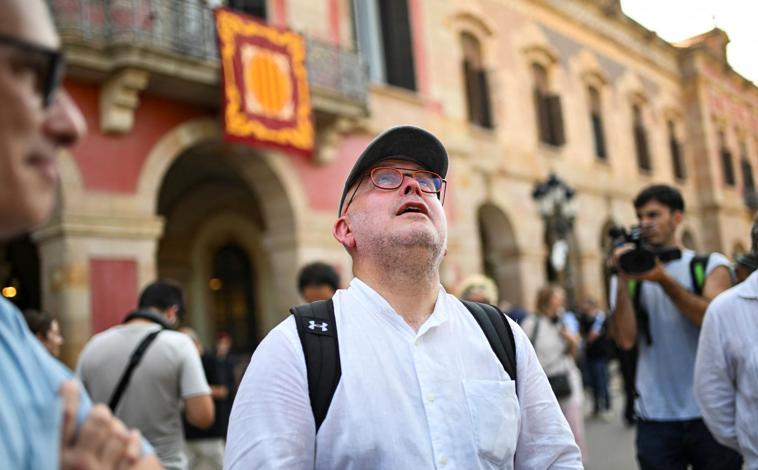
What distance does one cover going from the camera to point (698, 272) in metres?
3.74

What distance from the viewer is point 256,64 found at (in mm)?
→ 9523

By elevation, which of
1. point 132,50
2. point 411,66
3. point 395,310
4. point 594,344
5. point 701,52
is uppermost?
point 701,52

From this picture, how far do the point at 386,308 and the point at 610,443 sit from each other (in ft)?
25.2

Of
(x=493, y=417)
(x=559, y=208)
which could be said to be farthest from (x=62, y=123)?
(x=559, y=208)

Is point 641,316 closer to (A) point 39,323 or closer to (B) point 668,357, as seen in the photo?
(B) point 668,357

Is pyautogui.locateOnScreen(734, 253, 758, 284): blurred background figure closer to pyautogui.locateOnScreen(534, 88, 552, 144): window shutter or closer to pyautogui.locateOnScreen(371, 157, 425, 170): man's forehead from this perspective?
pyautogui.locateOnScreen(371, 157, 425, 170): man's forehead

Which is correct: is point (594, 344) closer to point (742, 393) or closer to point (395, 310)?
point (742, 393)

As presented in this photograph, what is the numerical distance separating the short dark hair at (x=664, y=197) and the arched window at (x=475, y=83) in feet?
37.7

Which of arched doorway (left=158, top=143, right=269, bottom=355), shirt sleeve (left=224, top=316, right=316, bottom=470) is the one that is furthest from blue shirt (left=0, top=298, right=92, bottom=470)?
arched doorway (left=158, top=143, right=269, bottom=355)

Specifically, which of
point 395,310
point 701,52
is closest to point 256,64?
point 395,310

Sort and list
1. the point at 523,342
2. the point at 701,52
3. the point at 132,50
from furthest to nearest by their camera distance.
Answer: the point at 701,52 → the point at 132,50 → the point at 523,342

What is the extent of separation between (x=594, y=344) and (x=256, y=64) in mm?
6195

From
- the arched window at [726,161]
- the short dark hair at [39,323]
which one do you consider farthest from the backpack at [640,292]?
the arched window at [726,161]

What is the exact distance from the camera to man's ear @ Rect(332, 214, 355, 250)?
82.5 inches
